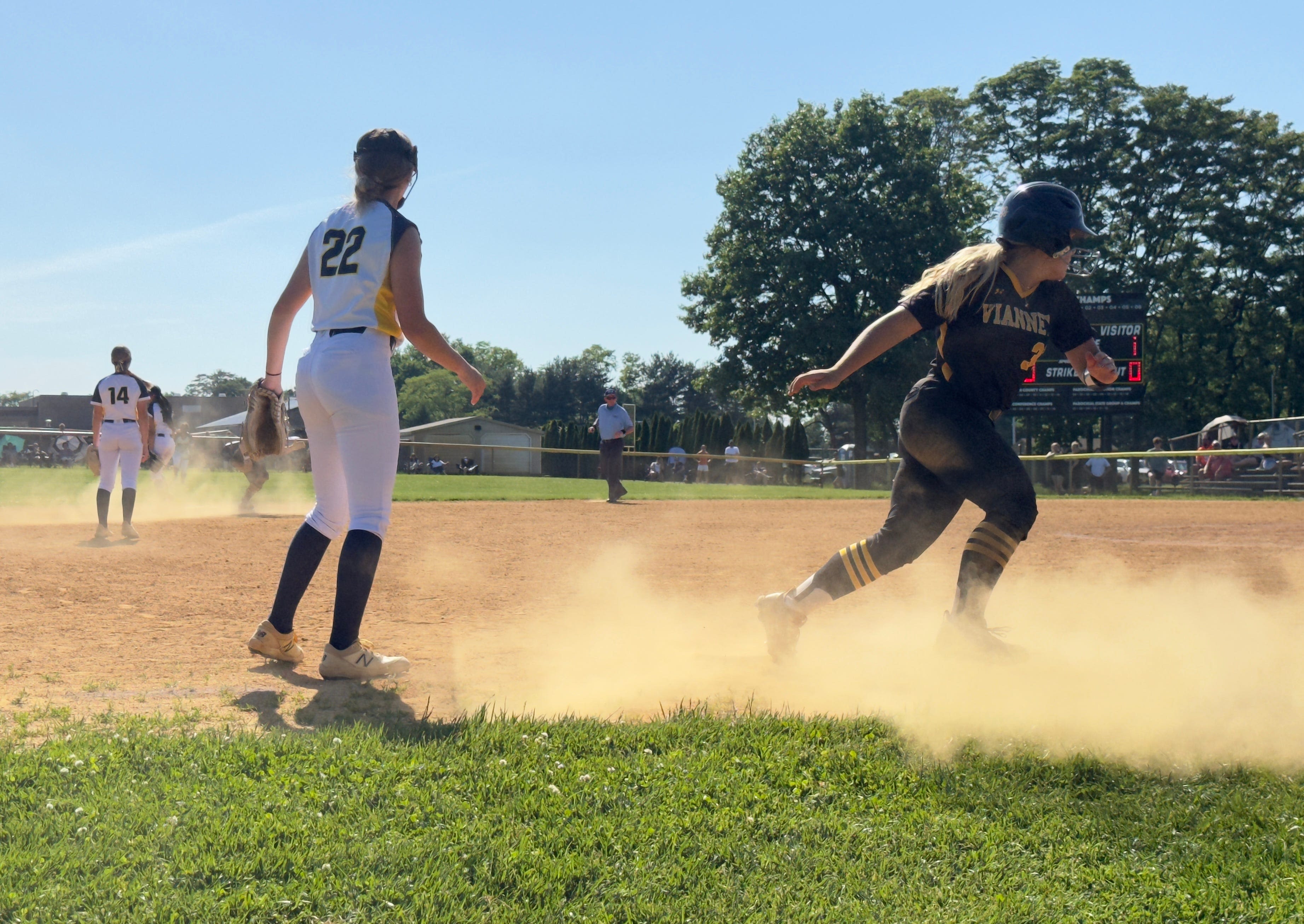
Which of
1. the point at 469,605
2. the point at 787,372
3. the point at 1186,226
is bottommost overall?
the point at 469,605

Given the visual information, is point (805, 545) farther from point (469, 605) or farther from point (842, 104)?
point (842, 104)

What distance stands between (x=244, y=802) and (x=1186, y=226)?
161ft

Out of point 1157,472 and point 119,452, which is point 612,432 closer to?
point 119,452

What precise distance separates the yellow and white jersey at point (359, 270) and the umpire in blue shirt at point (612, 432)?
1324 centimetres

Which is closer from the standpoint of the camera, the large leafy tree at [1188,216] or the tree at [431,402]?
the large leafy tree at [1188,216]

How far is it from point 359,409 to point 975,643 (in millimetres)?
2518

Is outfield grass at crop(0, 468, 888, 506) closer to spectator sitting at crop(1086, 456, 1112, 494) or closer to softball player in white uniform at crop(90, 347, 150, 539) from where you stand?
softball player in white uniform at crop(90, 347, 150, 539)

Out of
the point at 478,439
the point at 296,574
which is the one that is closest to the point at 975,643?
the point at 296,574

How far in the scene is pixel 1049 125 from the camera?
44594 mm

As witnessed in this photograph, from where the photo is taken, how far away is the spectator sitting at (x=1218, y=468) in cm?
2372

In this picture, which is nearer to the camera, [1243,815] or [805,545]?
[1243,815]

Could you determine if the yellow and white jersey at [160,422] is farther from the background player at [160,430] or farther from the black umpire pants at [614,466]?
the black umpire pants at [614,466]

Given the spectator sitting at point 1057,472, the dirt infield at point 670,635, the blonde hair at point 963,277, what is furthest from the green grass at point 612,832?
the spectator sitting at point 1057,472

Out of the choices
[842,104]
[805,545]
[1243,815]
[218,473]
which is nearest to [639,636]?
[1243,815]
